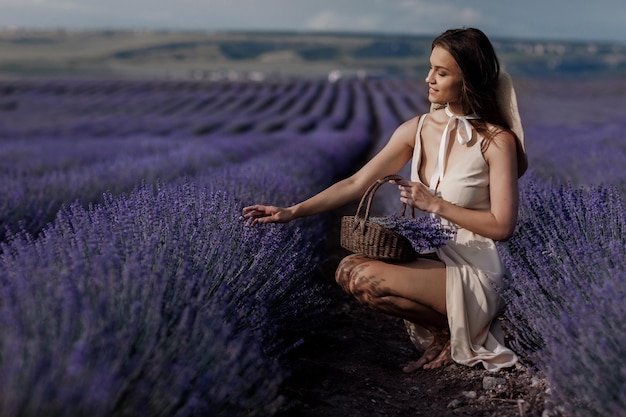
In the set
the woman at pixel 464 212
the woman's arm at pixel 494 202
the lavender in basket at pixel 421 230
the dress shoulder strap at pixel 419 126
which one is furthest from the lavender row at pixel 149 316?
the dress shoulder strap at pixel 419 126

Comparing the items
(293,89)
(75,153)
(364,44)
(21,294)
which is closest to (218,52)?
(364,44)

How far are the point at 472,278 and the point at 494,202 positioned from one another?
0.28m

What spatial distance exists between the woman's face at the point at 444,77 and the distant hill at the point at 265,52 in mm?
73344

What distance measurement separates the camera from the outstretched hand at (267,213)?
8.18 feet

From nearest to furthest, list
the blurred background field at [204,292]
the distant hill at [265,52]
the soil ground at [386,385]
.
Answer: the blurred background field at [204,292], the soil ground at [386,385], the distant hill at [265,52]

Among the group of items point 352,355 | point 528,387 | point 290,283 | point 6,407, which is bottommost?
point 352,355

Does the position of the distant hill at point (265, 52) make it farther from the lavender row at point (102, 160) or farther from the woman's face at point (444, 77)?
the woman's face at point (444, 77)

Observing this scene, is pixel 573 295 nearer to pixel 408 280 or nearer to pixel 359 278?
pixel 408 280

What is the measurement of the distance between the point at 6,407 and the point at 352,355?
5.72 ft

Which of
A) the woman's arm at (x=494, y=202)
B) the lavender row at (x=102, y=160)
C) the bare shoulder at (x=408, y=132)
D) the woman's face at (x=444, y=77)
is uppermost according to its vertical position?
the woman's face at (x=444, y=77)

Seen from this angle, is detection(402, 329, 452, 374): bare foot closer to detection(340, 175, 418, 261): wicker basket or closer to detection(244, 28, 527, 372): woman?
detection(244, 28, 527, 372): woman

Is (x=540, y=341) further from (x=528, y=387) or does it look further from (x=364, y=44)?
(x=364, y=44)

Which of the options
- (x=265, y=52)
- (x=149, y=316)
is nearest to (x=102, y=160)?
(x=149, y=316)

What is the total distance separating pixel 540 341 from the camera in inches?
92.0
